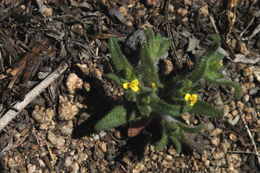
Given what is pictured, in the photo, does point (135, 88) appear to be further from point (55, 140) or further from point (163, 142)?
point (55, 140)

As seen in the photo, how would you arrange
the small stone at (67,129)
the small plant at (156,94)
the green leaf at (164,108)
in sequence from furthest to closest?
the small stone at (67,129) → the small plant at (156,94) → the green leaf at (164,108)

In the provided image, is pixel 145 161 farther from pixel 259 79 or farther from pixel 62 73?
pixel 259 79

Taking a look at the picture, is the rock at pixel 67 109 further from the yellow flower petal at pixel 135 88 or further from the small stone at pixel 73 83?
the yellow flower petal at pixel 135 88

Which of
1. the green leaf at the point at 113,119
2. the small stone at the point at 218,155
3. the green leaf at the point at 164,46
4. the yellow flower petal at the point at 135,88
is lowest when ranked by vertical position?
the small stone at the point at 218,155

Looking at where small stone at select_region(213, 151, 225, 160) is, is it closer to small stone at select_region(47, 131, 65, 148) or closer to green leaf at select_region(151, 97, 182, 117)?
green leaf at select_region(151, 97, 182, 117)

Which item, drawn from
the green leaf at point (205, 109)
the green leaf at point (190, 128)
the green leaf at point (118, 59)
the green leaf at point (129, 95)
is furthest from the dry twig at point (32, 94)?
the green leaf at point (205, 109)

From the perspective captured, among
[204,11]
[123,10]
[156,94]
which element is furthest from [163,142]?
[204,11]

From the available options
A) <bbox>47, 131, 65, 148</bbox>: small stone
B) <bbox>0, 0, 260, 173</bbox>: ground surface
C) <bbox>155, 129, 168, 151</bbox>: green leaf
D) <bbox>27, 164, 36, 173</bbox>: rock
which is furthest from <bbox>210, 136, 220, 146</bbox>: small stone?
<bbox>27, 164, 36, 173</bbox>: rock
